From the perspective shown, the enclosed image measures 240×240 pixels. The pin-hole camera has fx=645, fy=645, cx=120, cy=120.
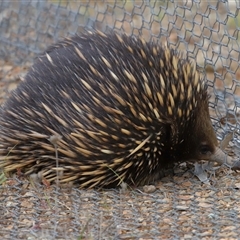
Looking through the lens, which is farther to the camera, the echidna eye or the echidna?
the echidna eye

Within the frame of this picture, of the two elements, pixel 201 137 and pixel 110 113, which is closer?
pixel 110 113

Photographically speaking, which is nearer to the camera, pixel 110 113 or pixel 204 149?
pixel 110 113

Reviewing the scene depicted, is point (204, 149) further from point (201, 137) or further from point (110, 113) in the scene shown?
point (110, 113)

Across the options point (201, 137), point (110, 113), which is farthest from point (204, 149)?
point (110, 113)

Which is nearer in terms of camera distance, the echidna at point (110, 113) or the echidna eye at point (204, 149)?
the echidna at point (110, 113)

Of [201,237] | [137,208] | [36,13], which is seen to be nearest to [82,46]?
[137,208]

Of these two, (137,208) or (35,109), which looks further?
(35,109)

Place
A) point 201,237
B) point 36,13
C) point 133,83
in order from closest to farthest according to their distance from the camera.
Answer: point 201,237
point 133,83
point 36,13

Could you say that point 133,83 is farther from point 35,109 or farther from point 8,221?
point 8,221
